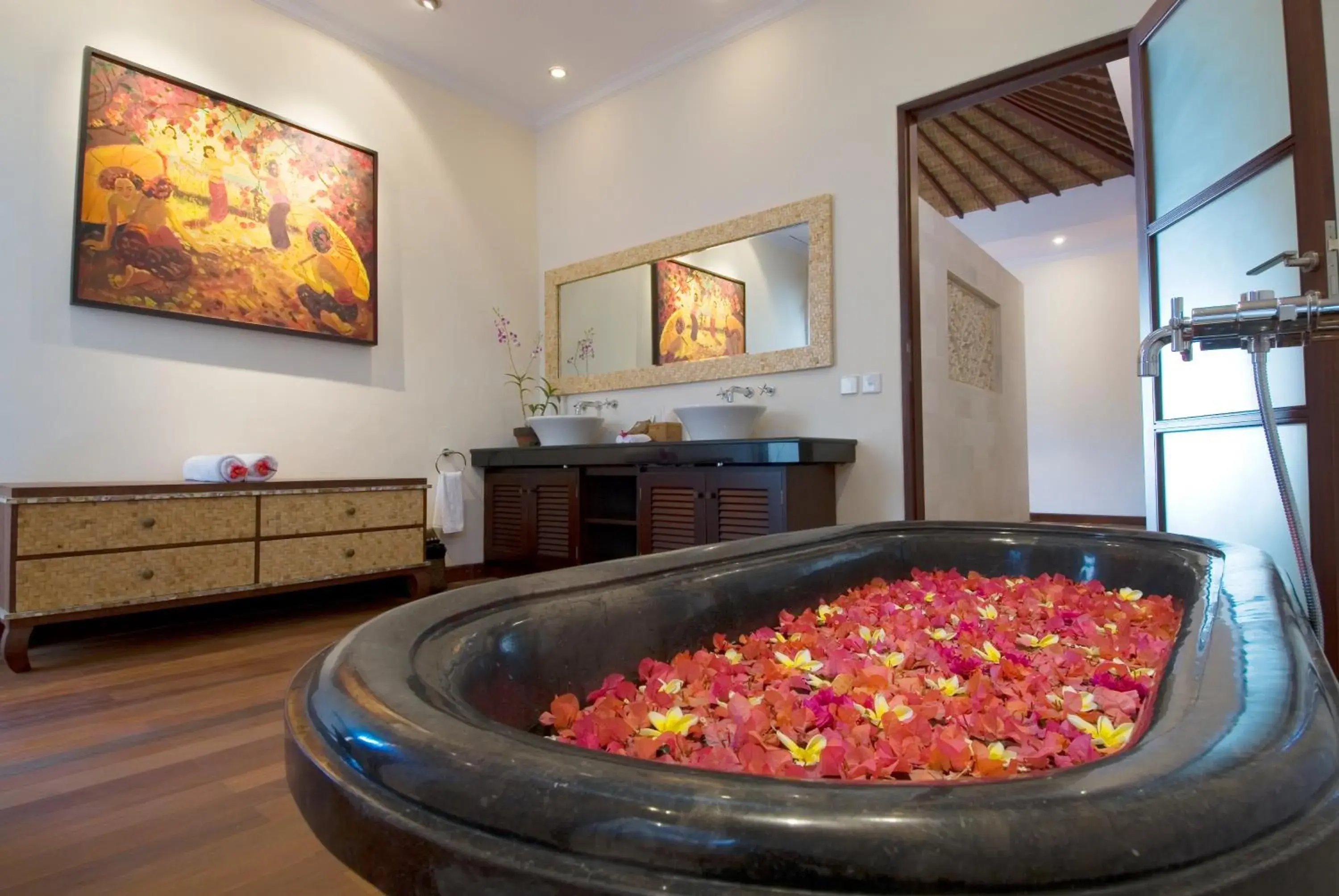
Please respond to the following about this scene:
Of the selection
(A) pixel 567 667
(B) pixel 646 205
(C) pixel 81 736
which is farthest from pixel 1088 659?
(B) pixel 646 205

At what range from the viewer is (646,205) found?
4.24m

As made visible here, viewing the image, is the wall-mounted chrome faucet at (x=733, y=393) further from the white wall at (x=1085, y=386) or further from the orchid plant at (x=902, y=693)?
the white wall at (x=1085, y=386)

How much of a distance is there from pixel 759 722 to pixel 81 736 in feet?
6.24

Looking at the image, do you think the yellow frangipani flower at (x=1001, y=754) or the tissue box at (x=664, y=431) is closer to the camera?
the yellow frangipani flower at (x=1001, y=754)

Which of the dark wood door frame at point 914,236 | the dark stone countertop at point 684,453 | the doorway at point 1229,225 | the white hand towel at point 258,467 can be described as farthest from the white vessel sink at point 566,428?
the doorway at point 1229,225

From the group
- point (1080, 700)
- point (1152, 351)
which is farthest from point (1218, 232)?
point (1080, 700)

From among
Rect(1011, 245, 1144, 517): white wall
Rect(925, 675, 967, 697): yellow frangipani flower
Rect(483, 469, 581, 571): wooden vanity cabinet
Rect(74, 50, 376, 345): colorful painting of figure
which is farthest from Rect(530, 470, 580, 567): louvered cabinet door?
Rect(1011, 245, 1144, 517): white wall

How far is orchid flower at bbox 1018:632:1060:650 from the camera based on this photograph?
3.97 ft

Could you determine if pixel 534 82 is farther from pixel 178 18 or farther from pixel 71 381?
pixel 71 381

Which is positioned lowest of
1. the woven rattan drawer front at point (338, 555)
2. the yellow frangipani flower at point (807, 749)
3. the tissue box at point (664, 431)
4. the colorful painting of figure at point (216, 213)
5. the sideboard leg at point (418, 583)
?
the sideboard leg at point (418, 583)

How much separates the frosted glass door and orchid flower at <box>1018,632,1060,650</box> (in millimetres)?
1363

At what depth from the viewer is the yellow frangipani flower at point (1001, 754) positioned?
0.74 metres

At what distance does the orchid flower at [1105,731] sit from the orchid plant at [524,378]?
13.1 feet

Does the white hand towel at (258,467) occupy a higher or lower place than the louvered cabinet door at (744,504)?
higher
